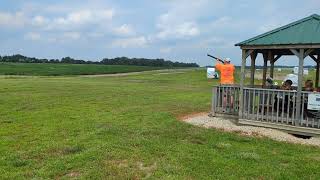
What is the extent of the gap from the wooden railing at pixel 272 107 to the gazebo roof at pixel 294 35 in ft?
4.61

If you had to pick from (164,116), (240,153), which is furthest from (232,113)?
(240,153)

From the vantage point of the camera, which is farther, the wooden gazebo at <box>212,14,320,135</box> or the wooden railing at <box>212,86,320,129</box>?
the wooden railing at <box>212,86,320,129</box>

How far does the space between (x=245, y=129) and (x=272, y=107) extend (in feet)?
3.56

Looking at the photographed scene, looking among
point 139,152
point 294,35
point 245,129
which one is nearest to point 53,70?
point 245,129

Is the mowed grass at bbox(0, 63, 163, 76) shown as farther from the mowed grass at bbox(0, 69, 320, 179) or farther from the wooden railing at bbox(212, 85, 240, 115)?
the mowed grass at bbox(0, 69, 320, 179)

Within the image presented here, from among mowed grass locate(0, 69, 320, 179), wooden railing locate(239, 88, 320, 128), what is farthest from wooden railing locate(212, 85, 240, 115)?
mowed grass locate(0, 69, 320, 179)

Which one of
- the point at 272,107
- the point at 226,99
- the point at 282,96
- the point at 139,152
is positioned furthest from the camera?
the point at 226,99

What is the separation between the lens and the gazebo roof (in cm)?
1327

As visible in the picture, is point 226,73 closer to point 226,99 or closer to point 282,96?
point 226,99

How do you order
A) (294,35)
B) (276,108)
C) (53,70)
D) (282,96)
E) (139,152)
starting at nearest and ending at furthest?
(139,152), (294,35), (282,96), (276,108), (53,70)

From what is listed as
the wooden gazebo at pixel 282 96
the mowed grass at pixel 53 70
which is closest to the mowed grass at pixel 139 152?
the wooden gazebo at pixel 282 96

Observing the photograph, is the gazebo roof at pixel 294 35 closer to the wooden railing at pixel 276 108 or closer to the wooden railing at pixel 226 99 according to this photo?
the wooden railing at pixel 276 108

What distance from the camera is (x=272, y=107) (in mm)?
14031

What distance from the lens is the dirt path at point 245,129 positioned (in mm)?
12391
